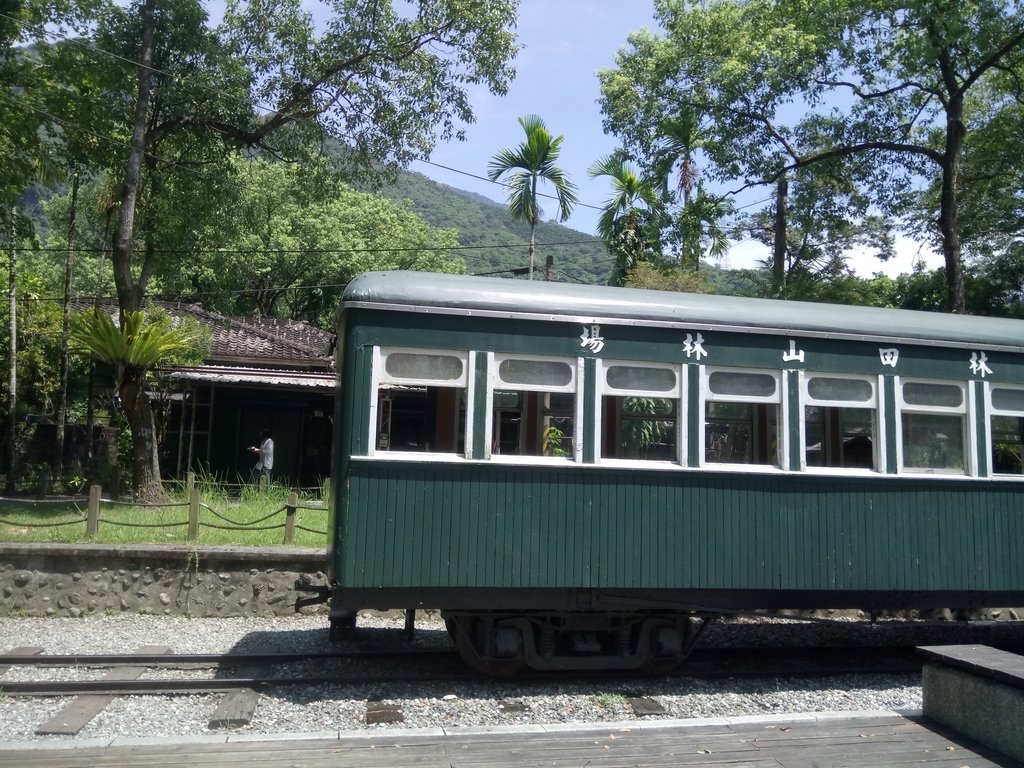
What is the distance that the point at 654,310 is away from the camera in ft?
23.6

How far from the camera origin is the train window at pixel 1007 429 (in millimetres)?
7859

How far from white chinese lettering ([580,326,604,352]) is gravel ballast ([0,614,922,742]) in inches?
108

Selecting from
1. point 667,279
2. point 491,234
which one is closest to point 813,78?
point 667,279

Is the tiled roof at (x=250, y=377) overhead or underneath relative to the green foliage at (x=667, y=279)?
underneath

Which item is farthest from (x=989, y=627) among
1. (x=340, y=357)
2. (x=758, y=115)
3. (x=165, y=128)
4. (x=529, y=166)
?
(x=529, y=166)

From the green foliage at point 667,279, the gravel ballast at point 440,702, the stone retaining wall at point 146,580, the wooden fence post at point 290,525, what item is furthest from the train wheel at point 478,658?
the green foliage at point 667,279

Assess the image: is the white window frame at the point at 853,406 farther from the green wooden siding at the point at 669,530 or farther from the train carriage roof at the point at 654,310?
the train carriage roof at the point at 654,310

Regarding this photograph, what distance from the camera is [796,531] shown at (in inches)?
287

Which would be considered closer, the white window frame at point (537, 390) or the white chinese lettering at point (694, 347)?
the white window frame at point (537, 390)

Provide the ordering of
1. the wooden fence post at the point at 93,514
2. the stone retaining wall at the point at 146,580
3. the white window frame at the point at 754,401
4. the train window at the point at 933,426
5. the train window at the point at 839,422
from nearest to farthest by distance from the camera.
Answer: the white window frame at the point at 754,401 < the train window at the point at 839,422 < the train window at the point at 933,426 < the stone retaining wall at the point at 146,580 < the wooden fence post at the point at 93,514

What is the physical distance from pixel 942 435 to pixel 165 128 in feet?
41.5

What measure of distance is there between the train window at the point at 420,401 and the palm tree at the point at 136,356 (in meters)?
6.96

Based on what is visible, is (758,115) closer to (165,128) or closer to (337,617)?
(165,128)

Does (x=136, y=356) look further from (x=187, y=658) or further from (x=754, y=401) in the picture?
(x=754, y=401)
